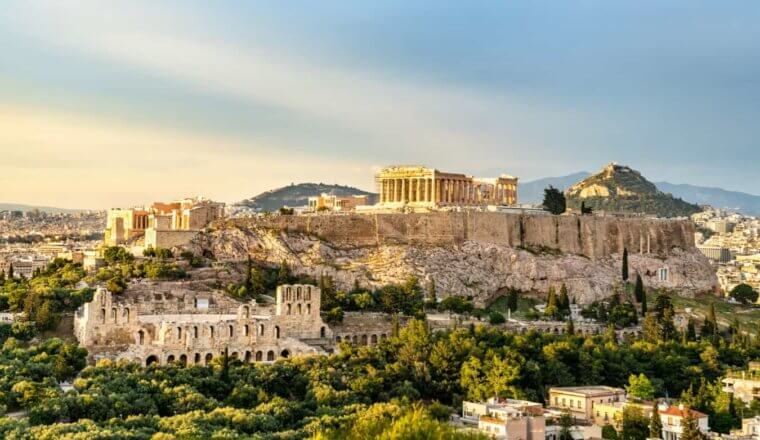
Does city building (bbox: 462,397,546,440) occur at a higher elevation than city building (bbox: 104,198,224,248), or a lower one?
lower

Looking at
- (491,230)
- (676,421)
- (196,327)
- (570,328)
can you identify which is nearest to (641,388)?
(676,421)

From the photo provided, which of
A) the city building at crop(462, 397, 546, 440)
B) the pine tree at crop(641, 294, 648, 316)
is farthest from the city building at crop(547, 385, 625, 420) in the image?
the pine tree at crop(641, 294, 648, 316)

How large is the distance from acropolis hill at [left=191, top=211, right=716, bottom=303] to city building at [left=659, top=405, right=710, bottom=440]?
2167 cm

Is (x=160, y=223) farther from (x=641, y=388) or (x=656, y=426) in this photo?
(x=656, y=426)

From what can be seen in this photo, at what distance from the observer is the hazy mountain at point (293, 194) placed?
161m

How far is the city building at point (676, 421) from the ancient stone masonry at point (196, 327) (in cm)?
1417

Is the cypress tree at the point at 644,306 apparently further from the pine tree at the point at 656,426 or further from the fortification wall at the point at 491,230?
the pine tree at the point at 656,426

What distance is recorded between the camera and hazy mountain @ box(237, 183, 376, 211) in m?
161

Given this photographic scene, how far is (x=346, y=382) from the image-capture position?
41594 millimetres

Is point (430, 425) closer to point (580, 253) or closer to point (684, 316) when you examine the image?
point (684, 316)

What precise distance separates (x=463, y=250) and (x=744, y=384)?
22.5 m

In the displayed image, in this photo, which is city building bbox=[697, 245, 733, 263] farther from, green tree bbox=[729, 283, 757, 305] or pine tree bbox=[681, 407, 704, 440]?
pine tree bbox=[681, 407, 704, 440]

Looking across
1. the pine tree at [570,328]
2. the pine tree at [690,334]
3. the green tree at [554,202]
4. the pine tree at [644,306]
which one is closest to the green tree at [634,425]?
the pine tree at [570,328]

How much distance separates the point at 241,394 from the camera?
39.3 m
